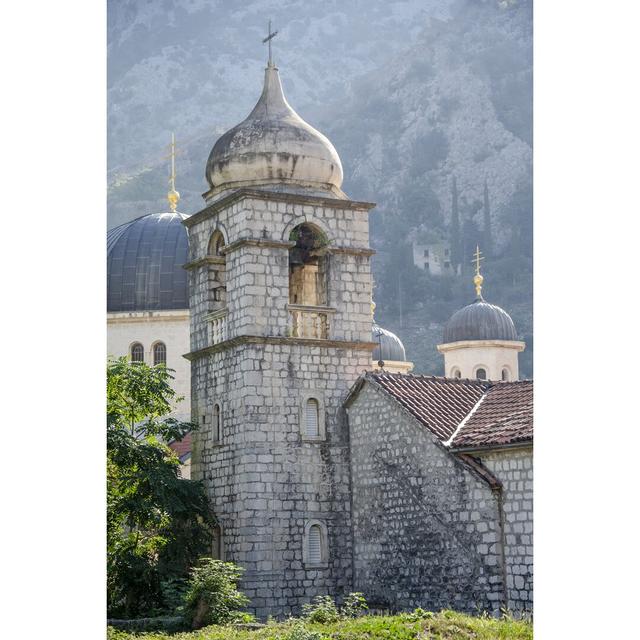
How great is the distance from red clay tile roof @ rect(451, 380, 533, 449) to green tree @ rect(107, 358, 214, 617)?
4.40 metres

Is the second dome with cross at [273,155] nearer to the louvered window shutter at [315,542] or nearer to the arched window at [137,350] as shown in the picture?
the louvered window shutter at [315,542]

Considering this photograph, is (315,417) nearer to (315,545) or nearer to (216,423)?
(216,423)

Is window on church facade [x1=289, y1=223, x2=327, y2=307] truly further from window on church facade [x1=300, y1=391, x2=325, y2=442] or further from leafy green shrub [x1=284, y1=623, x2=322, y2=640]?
leafy green shrub [x1=284, y1=623, x2=322, y2=640]

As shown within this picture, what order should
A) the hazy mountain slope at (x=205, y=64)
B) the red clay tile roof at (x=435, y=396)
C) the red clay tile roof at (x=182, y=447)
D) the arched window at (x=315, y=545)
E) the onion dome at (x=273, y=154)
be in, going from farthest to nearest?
the red clay tile roof at (x=182, y=447), the hazy mountain slope at (x=205, y=64), the onion dome at (x=273, y=154), the arched window at (x=315, y=545), the red clay tile roof at (x=435, y=396)

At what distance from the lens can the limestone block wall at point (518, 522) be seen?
52.5 ft

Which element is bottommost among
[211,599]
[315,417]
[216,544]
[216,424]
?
[211,599]

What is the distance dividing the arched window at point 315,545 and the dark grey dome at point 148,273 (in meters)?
10.5

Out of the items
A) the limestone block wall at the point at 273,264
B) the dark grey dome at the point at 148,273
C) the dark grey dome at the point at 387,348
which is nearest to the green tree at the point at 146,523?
the limestone block wall at the point at 273,264

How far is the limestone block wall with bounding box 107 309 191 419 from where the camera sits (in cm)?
2933

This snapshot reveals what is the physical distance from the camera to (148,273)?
2927 centimetres

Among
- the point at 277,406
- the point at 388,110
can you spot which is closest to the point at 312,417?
the point at 277,406

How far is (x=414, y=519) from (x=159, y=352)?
12.7m

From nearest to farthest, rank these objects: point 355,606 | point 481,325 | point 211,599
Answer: point 211,599 < point 355,606 < point 481,325

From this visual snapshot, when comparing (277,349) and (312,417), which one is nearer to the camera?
(277,349)
